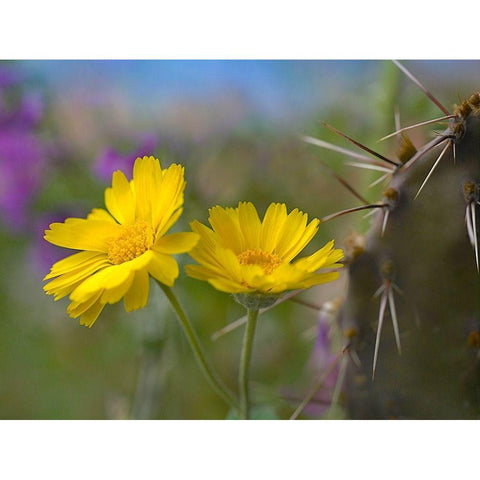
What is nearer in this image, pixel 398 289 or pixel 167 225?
pixel 167 225

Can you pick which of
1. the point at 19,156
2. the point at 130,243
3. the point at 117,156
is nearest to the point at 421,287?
the point at 130,243

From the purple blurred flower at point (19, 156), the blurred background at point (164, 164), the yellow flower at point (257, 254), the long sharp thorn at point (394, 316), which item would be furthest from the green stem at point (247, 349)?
the purple blurred flower at point (19, 156)

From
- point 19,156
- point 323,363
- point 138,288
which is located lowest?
point 323,363

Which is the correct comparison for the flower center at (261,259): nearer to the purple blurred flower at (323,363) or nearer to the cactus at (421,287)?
the cactus at (421,287)

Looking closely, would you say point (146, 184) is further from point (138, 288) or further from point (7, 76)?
point (7, 76)

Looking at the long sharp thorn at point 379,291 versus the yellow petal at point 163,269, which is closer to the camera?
the yellow petal at point 163,269

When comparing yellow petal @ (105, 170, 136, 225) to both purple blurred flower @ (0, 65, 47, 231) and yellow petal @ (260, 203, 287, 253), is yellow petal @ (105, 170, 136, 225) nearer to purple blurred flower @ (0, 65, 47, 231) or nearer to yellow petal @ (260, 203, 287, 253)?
yellow petal @ (260, 203, 287, 253)
